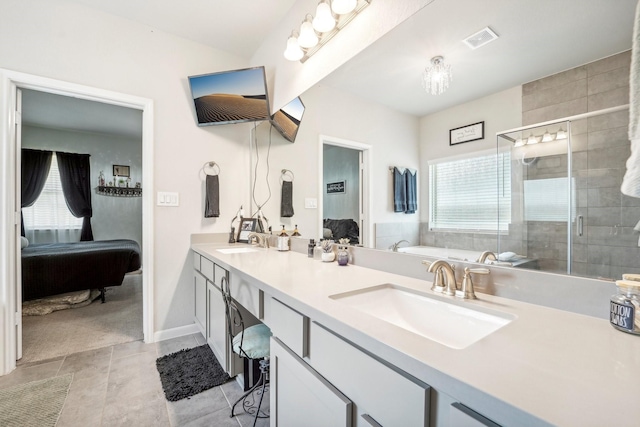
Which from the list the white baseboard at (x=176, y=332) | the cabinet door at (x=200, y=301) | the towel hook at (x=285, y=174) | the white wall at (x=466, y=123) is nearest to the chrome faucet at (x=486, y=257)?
the white wall at (x=466, y=123)

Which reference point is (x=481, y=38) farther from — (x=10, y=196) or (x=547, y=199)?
(x=10, y=196)

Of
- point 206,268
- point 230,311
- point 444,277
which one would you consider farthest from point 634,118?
point 206,268

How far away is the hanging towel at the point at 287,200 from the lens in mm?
1979

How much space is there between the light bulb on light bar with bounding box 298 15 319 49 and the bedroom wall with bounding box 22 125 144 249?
16.7 ft

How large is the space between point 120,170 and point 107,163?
23 cm

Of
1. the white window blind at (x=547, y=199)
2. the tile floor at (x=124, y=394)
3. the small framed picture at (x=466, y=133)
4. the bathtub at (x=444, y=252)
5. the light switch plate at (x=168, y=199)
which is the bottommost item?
the tile floor at (x=124, y=394)

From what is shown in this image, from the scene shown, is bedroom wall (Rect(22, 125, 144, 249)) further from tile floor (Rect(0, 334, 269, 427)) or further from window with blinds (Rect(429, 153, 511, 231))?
window with blinds (Rect(429, 153, 511, 231))

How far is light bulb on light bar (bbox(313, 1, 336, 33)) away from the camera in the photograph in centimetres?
146

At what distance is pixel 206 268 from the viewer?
6.39ft

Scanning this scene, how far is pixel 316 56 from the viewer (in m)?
1.67

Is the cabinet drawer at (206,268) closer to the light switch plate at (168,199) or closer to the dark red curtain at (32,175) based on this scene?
the light switch plate at (168,199)

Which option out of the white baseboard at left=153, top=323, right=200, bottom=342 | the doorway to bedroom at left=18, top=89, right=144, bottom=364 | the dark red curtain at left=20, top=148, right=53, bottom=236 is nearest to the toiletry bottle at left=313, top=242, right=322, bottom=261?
the white baseboard at left=153, top=323, right=200, bottom=342

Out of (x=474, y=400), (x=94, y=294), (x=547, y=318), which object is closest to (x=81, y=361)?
(x=94, y=294)

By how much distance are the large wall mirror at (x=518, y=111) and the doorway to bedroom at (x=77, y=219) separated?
8.77ft
